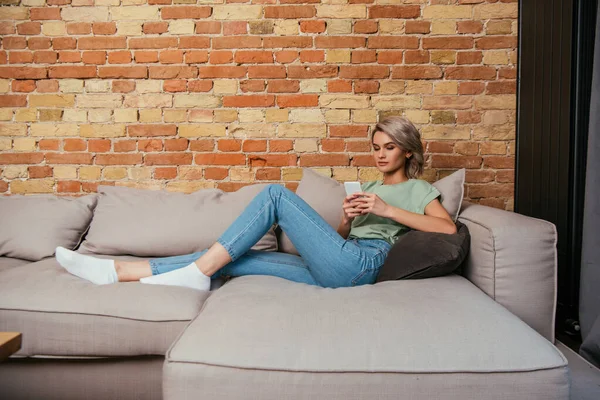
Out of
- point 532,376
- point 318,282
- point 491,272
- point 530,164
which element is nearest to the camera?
point 532,376

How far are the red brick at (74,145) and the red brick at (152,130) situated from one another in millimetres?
267

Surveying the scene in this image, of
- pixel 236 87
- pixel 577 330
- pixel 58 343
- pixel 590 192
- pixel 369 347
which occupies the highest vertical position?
pixel 236 87

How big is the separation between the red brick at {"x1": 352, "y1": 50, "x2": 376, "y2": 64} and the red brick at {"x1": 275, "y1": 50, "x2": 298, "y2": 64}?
325 mm

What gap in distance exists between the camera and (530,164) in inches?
99.3

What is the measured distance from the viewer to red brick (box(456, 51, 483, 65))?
8.41ft

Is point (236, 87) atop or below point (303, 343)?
atop

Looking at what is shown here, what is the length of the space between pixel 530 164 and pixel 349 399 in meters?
1.95

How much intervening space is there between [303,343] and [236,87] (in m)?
1.80

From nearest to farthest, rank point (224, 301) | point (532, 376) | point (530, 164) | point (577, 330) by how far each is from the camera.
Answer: point (532, 376)
point (224, 301)
point (577, 330)
point (530, 164)

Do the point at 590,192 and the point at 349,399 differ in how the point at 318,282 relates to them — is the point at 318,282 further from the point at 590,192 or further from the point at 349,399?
the point at 590,192

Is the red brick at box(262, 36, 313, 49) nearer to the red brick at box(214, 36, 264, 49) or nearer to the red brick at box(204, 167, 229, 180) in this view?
the red brick at box(214, 36, 264, 49)

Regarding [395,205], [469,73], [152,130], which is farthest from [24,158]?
[469,73]

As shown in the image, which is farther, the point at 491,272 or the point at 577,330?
the point at 577,330

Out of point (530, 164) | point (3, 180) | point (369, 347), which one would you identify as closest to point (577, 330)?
point (530, 164)
